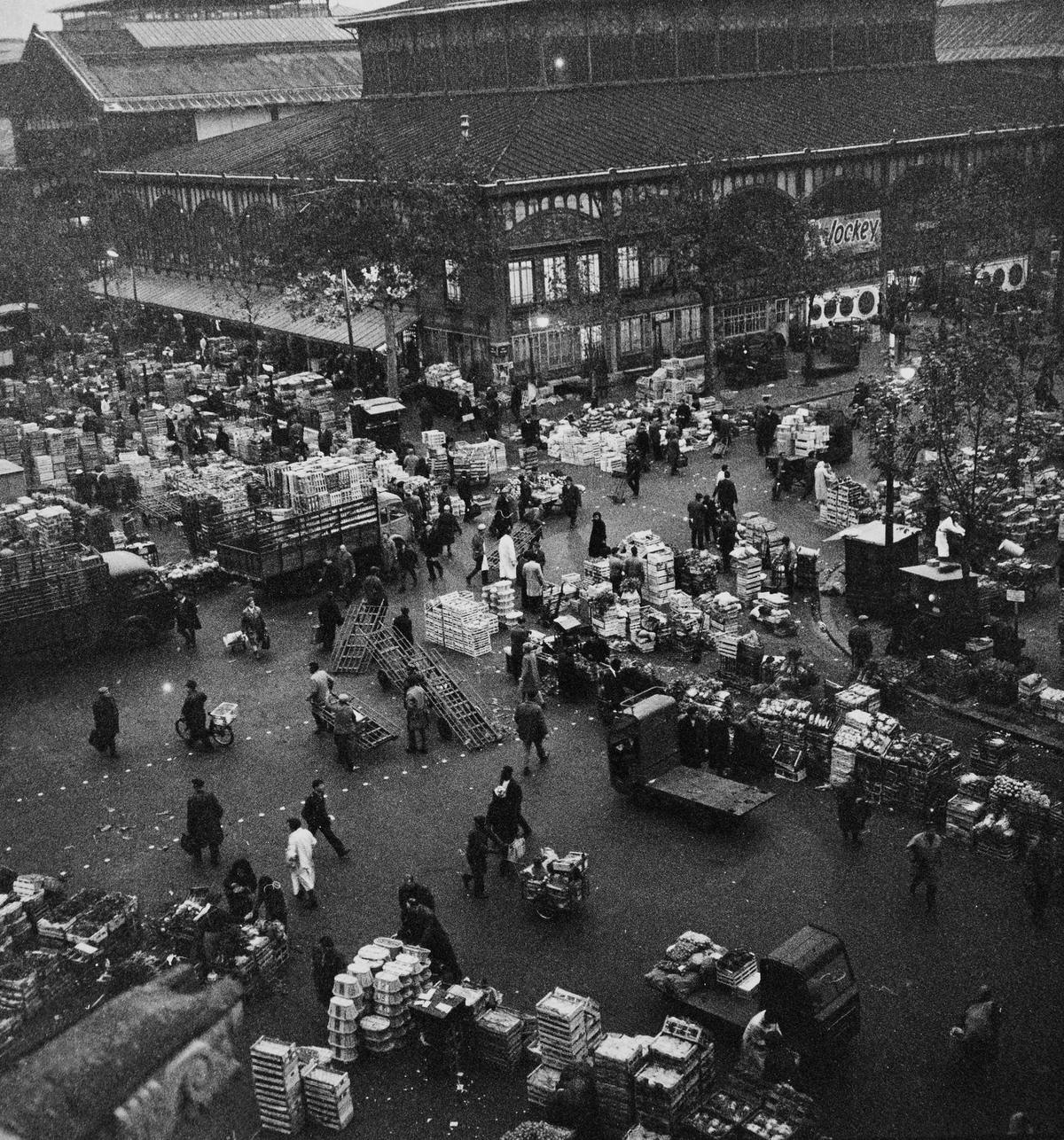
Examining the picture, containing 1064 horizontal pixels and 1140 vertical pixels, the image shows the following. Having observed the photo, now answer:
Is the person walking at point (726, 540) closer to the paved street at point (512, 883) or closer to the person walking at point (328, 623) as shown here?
the paved street at point (512, 883)

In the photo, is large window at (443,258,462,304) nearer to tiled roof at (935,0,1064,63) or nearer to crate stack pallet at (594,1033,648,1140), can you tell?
crate stack pallet at (594,1033,648,1140)

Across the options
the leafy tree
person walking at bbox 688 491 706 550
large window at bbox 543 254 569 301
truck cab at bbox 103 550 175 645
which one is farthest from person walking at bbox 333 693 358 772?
large window at bbox 543 254 569 301

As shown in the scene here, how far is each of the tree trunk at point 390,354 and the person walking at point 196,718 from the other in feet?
77.8

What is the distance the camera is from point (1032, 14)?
72562mm

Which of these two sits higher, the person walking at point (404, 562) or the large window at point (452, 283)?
the large window at point (452, 283)

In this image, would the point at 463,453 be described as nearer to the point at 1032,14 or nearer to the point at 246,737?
the point at 246,737

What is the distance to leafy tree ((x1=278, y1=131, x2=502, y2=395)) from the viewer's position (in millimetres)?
44688

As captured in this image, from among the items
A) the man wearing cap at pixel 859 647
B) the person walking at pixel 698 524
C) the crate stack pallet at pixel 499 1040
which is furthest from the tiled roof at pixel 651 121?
the crate stack pallet at pixel 499 1040

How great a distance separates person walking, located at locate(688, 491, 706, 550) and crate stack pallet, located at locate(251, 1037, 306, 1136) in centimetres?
1796

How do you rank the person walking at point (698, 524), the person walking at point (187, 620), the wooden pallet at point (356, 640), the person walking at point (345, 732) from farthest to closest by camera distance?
1. the person walking at point (698, 524)
2. the person walking at point (187, 620)
3. the wooden pallet at point (356, 640)
4. the person walking at point (345, 732)

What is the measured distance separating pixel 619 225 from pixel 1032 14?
126ft

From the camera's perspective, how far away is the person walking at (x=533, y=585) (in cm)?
2741

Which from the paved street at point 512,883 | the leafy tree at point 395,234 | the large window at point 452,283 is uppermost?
the leafy tree at point 395,234

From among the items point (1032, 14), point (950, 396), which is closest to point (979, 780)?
point (950, 396)
